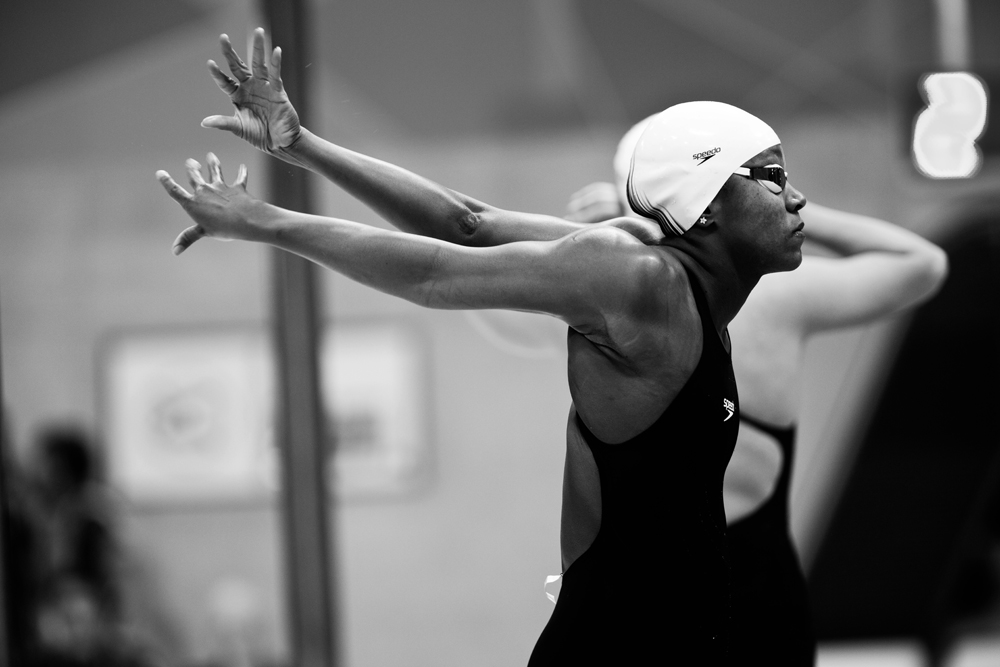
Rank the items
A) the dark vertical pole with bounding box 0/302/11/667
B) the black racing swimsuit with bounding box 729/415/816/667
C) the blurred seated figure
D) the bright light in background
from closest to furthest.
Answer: the black racing swimsuit with bounding box 729/415/816/667 < the dark vertical pole with bounding box 0/302/11/667 < the bright light in background < the blurred seated figure

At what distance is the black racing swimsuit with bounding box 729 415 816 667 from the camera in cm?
177

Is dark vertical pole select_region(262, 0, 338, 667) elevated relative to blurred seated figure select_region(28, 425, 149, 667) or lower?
elevated

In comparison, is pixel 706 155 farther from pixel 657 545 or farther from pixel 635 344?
A: pixel 657 545

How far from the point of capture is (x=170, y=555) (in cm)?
572

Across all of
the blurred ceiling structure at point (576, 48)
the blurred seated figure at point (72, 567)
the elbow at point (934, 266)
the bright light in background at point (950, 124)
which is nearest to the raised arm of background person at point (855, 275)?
the elbow at point (934, 266)

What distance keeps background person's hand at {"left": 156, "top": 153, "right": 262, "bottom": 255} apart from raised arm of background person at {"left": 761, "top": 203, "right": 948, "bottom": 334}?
1.00 m

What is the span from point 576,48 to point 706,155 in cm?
467

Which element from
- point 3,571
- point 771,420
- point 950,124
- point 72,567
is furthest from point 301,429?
point 950,124

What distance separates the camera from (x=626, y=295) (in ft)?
3.96

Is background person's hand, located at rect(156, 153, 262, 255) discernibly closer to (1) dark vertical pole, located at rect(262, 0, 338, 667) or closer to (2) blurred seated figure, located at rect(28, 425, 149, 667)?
(1) dark vertical pole, located at rect(262, 0, 338, 667)

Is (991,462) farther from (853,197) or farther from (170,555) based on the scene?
(170,555)

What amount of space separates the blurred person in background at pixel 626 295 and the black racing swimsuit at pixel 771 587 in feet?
1.32

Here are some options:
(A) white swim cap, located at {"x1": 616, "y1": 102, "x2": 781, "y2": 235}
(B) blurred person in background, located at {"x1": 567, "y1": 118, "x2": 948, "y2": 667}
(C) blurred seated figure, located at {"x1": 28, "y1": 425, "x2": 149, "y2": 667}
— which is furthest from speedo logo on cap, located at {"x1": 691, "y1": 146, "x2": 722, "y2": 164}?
(C) blurred seated figure, located at {"x1": 28, "y1": 425, "x2": 149, "y2": 667}

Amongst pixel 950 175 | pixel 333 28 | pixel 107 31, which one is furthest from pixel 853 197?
pixel 107 31
